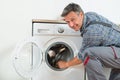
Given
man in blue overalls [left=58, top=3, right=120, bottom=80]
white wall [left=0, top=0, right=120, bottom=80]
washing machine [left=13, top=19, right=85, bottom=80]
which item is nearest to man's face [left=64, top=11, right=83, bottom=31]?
man in blue overalls [left=58, top=3, right=120, bottom=80]

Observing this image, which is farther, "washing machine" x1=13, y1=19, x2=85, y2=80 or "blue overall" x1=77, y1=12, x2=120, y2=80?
"washing machine" x1=13, y1=19, x2=85, y2=80

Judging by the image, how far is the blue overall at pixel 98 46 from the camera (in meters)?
1.58

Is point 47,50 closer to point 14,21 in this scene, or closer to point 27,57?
point 27,57

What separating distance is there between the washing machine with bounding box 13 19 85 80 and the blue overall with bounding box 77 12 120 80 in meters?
0.29

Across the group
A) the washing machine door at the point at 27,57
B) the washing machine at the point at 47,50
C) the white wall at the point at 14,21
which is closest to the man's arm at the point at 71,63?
the washing machine at the point at 47,50

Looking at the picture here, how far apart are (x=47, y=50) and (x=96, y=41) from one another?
465 millimetres

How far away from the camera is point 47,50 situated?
1871 millimetres

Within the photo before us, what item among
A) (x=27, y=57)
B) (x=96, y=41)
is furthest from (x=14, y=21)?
(x=96, y=41)

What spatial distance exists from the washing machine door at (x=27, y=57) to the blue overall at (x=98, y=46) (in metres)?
0.40

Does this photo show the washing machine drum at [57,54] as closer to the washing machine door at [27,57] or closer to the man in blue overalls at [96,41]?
the washing machine door at [27,57]

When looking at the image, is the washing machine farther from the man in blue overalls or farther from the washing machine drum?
the man in blue overalls

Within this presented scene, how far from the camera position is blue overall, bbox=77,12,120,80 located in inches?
62.2

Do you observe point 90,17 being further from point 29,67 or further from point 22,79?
point 22,79

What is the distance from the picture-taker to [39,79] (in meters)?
1.89
